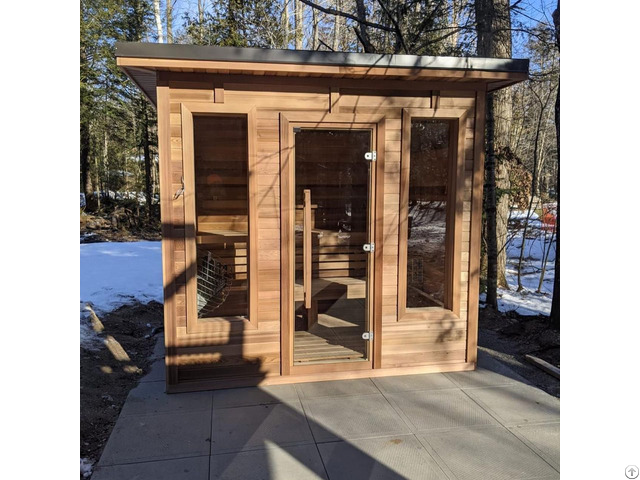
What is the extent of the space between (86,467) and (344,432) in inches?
60.2

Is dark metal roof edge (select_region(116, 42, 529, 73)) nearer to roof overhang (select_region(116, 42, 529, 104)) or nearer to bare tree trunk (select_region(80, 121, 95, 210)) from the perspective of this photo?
roof overhang (select_region(116, 42, 529, 104))

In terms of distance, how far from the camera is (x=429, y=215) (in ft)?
12.9

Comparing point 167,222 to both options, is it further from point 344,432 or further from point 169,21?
point 169,21

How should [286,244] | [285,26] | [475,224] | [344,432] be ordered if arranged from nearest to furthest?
[344,432] < [286,244] < [475,224] < [285,26]

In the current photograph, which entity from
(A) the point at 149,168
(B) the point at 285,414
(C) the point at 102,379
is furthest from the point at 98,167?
(B) the point at 285,414

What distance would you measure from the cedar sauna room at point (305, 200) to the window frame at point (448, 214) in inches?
0.5

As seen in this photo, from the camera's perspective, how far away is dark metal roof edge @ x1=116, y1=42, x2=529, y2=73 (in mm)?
3033

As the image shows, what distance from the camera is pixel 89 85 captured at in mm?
12672

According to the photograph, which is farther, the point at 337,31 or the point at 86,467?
the point at 337,31

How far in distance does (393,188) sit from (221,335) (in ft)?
5.91

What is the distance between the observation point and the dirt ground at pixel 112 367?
2.98 meters

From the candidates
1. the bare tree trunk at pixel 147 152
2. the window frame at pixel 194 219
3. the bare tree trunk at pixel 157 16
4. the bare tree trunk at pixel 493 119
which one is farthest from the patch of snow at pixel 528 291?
the bare tree trunk at pixel 157 16

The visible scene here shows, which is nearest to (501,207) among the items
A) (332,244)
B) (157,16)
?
(332,244)

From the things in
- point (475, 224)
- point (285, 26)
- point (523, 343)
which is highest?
point (285, 26)
